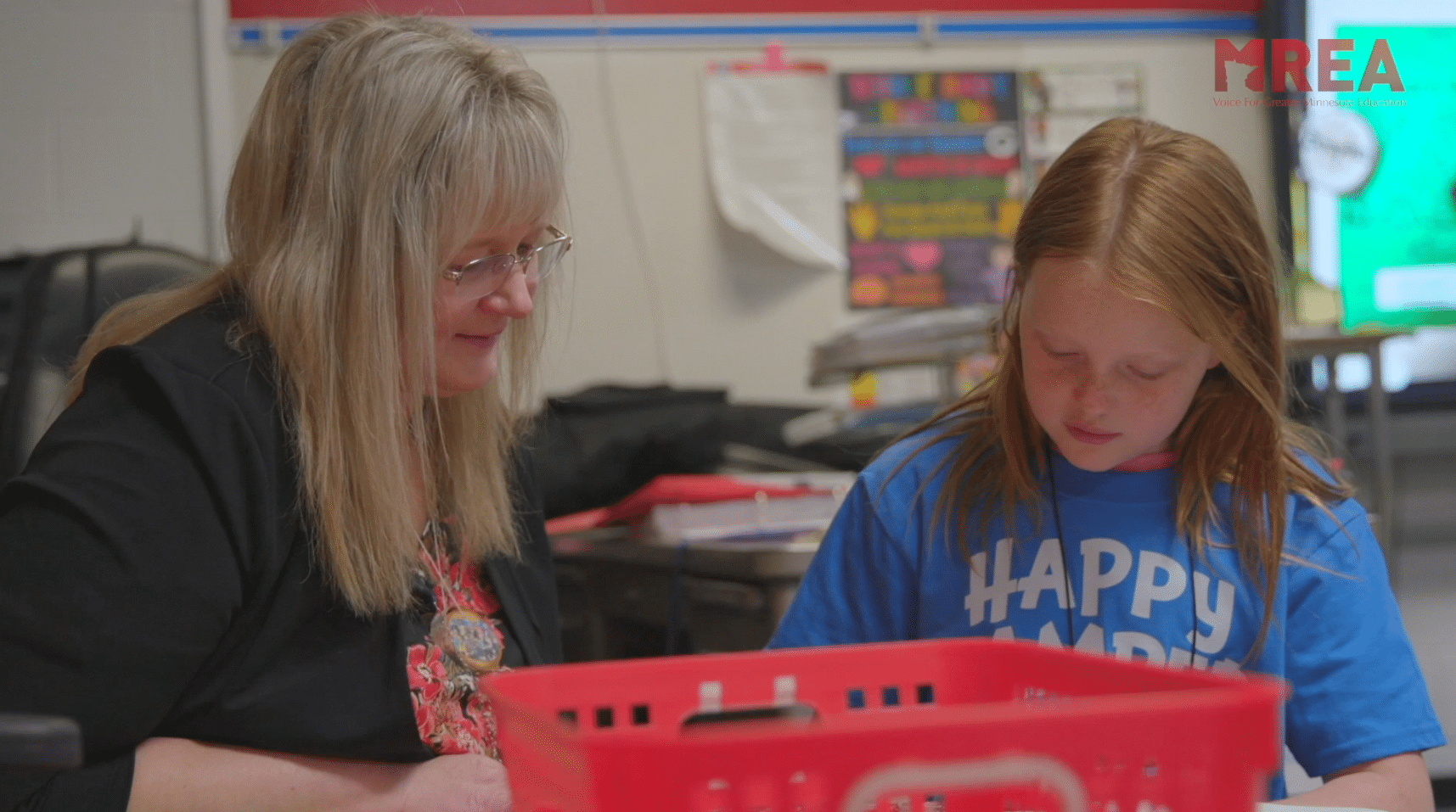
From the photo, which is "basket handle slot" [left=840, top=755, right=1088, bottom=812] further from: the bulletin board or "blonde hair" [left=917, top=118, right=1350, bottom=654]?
the bulletin board

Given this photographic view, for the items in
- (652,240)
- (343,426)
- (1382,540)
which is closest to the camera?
(343,426)

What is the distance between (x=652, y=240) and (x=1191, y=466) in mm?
1811

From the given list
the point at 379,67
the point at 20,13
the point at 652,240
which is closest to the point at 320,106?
the point at 379,67

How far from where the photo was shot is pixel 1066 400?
3.08 ft

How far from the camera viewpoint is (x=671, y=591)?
1.60m

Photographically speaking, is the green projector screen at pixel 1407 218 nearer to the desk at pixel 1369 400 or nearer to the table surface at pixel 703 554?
the desk at pixel 1369 400

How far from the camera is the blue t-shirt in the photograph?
2.99ft

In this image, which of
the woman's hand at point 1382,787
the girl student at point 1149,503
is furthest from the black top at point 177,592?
the woman's hand at point 1382,787

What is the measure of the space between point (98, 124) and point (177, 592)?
2.03 meters

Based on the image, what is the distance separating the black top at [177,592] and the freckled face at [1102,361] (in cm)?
52

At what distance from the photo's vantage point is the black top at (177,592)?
768 mm

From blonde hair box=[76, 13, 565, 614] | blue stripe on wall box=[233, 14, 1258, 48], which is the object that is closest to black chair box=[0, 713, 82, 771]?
blonde hair box=[76, 13, 565, 614]

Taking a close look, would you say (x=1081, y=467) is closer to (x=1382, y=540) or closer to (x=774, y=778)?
(x=774, y=778)

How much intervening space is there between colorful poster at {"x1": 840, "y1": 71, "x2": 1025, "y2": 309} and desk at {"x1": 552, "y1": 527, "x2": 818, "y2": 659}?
109 cm
